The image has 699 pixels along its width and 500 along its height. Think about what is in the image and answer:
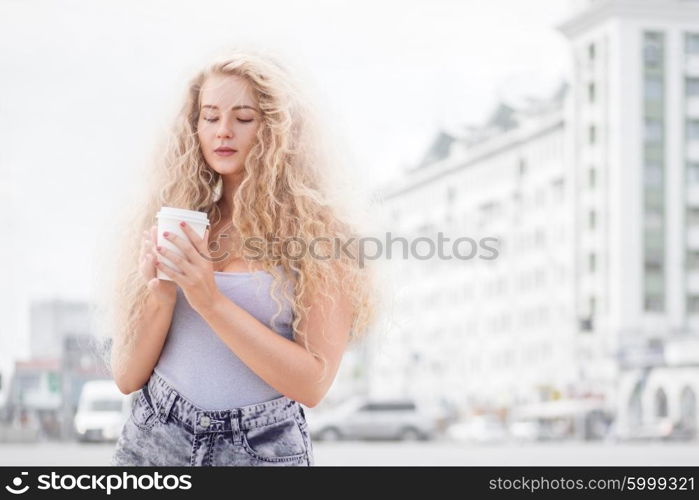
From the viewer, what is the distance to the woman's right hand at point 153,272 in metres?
1.98

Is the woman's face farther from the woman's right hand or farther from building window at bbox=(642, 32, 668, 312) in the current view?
building window at bbox=(642, 32, 668, 312)

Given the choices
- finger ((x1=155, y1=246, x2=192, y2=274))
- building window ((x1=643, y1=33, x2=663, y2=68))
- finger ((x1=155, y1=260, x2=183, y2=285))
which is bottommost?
finger ((x1=155, y1=260, x2=183, y2=285))

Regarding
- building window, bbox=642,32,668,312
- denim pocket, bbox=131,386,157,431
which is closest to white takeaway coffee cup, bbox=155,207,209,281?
denim pocket, bbox=131,386,157,431

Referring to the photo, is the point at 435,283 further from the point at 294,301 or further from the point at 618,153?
the point at 294,301

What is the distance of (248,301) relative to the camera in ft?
6.89

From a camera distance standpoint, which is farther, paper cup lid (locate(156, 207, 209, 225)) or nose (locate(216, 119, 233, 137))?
nose (locate(216, 119, 233, 137))

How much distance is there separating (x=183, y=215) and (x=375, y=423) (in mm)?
29791

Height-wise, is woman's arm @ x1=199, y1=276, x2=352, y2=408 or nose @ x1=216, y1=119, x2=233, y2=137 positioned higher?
nose @ x1=216, y1=119, x2=233, y2=137

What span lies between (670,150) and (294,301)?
181ft

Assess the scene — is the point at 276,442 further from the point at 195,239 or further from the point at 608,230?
the point at 608,230

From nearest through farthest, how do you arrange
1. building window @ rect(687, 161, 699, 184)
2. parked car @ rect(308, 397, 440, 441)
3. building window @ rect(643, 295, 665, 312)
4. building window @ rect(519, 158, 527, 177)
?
parked car @ rect(308, 397, 440, 441)
building window @ rect(643, 295, 665, 312)
building window @ rect(687, 161, 699, 184)
building window @ rect(519, 158, 527, 177)

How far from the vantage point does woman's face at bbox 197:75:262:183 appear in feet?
7.02

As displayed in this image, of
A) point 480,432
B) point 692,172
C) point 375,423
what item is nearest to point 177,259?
point 375,423

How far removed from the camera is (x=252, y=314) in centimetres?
209
